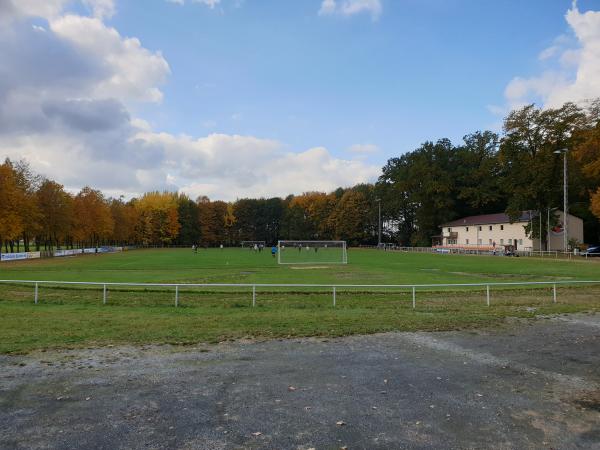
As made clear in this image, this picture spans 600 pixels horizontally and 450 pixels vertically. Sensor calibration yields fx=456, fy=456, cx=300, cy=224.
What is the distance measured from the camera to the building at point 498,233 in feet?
230

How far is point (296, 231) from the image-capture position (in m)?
128

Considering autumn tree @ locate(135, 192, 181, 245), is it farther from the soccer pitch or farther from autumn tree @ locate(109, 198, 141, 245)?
the soccer pitch

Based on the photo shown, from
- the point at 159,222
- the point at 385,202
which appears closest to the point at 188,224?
the point at 159,222

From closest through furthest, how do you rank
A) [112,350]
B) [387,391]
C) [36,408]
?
[36,408] → [387,391] → [112,350]

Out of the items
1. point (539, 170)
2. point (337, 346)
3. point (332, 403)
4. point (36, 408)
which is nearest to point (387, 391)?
point (332, 403)

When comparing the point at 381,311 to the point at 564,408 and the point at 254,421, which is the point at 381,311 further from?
the point at 254,421

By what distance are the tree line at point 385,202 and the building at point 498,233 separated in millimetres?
3152

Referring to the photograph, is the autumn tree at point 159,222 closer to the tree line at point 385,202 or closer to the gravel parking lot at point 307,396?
the tree line at point 385,202

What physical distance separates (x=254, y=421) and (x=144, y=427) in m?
1.29

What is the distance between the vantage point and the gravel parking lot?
5145 millimetres

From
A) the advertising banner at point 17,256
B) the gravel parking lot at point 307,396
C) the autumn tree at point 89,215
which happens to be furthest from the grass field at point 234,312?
the autumn tree at point 89,215

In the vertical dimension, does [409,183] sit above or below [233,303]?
above

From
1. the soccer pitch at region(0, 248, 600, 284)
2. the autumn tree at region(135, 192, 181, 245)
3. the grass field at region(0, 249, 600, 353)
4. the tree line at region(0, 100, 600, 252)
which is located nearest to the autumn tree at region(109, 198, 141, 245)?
the tree line at region(0, 100, 600, 252)

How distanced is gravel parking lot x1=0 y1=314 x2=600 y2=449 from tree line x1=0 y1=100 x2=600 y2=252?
5253cm
